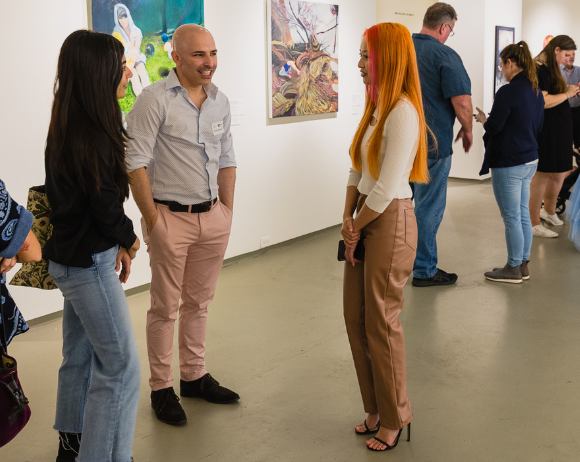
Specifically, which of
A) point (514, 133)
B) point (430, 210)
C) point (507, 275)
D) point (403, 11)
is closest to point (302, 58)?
point (430, 210)

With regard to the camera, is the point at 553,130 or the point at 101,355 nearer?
the point at 101,355

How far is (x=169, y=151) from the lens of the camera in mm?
2744

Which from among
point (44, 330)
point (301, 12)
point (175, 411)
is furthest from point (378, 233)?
point (301, 12)

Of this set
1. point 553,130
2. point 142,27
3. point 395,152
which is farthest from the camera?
point 553,130

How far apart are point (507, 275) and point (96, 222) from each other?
3.65m

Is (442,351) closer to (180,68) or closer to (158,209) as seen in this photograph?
(158,209)

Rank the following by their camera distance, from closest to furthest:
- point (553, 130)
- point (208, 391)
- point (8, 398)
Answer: point (8, 398) < point (208, 391) < point (553, 130)

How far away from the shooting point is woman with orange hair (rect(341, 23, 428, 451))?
92.6 inches

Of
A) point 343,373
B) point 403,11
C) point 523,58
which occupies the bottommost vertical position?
point 343,373

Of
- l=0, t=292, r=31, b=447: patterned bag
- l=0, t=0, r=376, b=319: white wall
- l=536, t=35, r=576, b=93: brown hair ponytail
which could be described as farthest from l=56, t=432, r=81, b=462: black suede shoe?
l=536, t=35, r=576, b=93: brown hair ponytail

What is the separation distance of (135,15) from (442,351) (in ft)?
10.0

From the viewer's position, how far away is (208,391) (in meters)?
3.07

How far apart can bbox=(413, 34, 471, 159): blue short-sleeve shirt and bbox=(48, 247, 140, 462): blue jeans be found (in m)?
2.94

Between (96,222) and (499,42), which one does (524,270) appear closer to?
(96,222)
